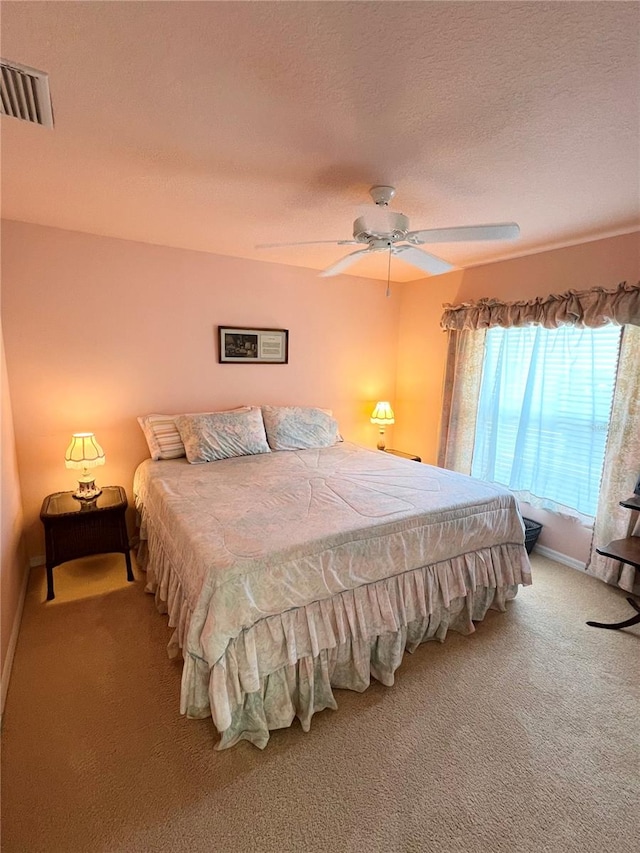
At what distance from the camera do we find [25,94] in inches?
51.8

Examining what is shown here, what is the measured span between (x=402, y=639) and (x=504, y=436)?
2.14 metres

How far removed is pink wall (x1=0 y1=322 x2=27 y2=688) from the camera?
2018 mm

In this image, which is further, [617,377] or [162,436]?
[162,436]

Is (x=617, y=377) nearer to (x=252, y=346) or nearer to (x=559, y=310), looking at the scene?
(x=559, y=310)

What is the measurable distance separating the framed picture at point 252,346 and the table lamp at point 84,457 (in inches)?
50.1

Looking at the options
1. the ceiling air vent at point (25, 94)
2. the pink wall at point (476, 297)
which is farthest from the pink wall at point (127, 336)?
the ceiling air vent at point (25, 94)

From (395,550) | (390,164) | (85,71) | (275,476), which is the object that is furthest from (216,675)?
(390,164)

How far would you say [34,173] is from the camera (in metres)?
1.91

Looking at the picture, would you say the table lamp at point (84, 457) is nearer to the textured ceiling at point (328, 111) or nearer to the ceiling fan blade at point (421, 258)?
the textured ceiling at point (328, 111)

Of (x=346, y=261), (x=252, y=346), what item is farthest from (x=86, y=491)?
(x=346, y=261)

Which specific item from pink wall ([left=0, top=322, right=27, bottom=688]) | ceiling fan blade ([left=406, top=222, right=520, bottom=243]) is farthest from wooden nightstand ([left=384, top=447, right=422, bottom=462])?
pink wall ([left=0, top=322, right=27, bottom=688])

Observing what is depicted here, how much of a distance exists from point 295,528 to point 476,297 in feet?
9.38

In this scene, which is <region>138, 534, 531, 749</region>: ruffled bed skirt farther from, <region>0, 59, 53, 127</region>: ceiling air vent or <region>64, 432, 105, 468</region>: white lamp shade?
<region>0, 59, 53, 127</region>: ceiling air vent

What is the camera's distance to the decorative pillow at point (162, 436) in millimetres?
3045
